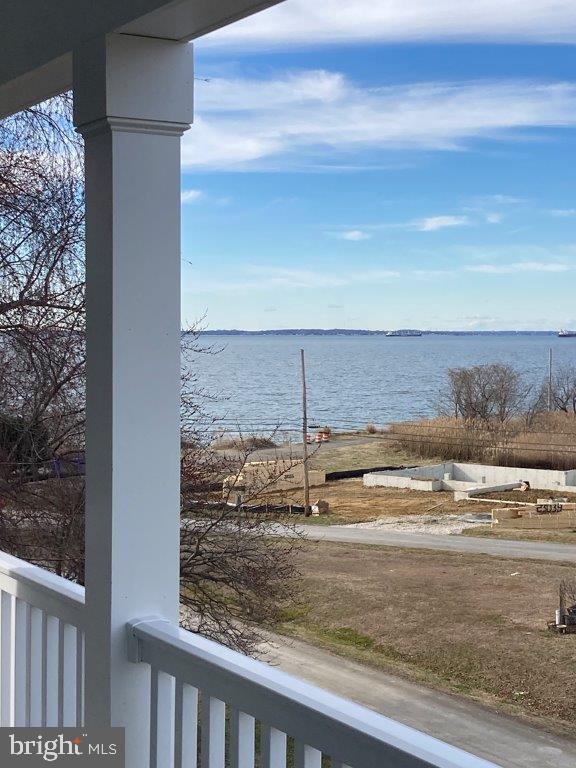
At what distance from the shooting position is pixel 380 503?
6.62 m

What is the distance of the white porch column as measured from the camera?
124 cm

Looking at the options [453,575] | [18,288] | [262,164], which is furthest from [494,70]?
[18,288]

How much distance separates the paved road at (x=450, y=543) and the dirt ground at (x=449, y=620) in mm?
65

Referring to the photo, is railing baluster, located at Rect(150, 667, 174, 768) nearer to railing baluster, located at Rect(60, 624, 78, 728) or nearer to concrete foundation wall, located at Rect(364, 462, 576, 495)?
railing baluster, located at Rect(60, 624, 78, 728)

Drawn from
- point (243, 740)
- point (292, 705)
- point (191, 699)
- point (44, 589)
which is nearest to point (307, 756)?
point (292, 705)

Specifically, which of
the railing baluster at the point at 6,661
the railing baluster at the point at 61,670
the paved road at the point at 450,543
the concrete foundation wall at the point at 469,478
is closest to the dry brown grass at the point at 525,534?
the paved road at the point at 450,543

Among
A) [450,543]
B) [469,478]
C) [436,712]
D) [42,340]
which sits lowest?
[436,712]

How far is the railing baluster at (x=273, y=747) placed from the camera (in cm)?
94

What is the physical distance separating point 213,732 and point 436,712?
4.29 meters

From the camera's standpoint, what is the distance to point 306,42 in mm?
10109

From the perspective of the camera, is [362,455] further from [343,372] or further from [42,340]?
[343,372]

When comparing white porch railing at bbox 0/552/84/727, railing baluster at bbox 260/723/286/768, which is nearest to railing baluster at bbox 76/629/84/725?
white porch railing at bbox 0/552/84/727

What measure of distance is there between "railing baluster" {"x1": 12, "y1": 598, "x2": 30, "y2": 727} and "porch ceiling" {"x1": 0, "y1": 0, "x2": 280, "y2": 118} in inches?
36.6

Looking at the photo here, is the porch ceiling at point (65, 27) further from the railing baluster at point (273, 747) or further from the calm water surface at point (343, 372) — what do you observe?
the calm water surface at point (343, 372)
